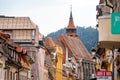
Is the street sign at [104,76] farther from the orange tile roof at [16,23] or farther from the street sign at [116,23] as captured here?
the orange tile roof at [16,23]

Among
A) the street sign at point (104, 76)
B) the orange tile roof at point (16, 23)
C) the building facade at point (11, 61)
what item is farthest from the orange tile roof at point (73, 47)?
the street sign at point (104, 76)

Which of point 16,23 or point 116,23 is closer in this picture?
point 116,23

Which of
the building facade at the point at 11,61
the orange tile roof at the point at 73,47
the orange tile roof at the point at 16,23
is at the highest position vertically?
the orange tile roof at the point at 16,23

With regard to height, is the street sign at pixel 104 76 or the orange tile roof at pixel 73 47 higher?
the street sign at pixel 104 76

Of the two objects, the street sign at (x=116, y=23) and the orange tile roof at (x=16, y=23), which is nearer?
the street sign at (x=116, y=23)

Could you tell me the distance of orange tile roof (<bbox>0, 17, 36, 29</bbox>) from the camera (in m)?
86.9

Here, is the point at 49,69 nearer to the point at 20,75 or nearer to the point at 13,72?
the point at 20,75

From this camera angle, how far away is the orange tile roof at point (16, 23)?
86.9 metres

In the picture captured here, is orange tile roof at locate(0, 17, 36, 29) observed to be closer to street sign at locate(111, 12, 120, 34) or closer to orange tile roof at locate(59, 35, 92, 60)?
street sign at locate(111, 12, 120, 34)

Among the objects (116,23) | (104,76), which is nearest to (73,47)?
(104,76)

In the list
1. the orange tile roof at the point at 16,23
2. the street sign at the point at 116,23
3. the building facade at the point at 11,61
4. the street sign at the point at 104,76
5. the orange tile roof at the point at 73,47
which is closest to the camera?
the street sign at the point at 116,23

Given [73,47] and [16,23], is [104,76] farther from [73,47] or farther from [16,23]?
[73,47]

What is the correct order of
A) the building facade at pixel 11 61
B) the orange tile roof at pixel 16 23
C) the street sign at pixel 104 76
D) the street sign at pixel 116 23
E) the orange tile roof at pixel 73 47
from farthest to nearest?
the orange tile roof at pixel 73 47
the orange tile roof at pixel 16 23
the building facade at pixel 11 61
the street sign at pixel 104 76
the street sign at pixel 116 23

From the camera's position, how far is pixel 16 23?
87.8m
